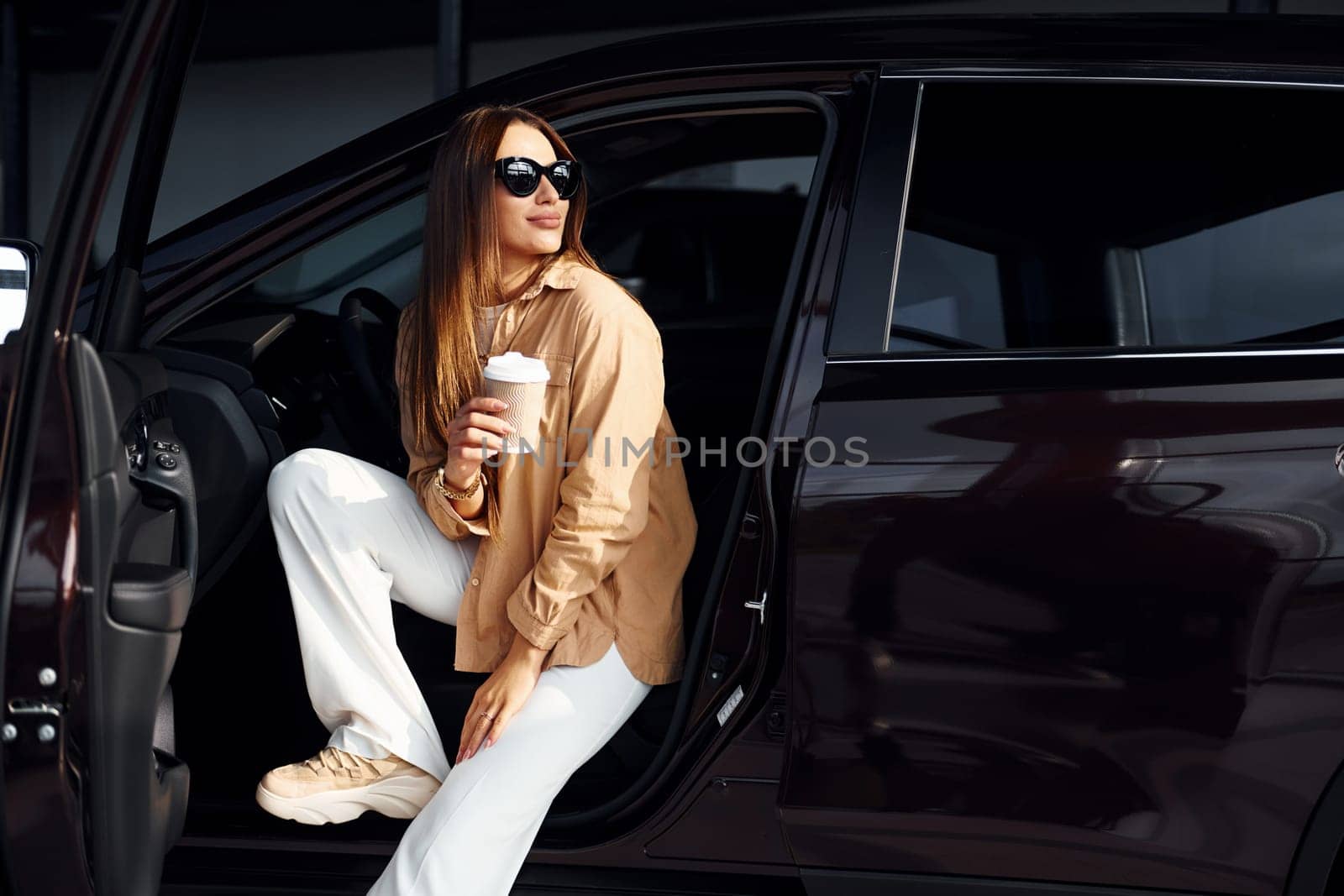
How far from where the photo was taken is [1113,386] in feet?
4.92

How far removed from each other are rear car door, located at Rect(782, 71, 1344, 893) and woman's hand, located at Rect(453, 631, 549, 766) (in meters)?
0.38

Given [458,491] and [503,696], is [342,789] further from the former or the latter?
[458,491]

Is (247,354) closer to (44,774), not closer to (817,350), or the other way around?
(44,774)

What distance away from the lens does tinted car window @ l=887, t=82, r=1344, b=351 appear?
1.57m

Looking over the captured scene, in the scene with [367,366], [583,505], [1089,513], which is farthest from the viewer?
[367,366]

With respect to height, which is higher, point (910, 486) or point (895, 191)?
point (895, 191)

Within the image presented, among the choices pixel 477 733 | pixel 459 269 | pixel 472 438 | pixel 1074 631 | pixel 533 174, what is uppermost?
pixel 533 174

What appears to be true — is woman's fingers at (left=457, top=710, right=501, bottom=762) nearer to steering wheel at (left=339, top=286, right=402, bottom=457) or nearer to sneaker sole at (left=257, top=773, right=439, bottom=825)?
sneaker sole at (left=257, top=773, right=439, bottom=825)

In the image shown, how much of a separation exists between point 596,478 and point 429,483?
28 cm

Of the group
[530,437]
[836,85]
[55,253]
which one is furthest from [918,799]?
[55,253]

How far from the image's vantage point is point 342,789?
166 centimetres

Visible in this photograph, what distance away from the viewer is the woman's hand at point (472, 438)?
153cm

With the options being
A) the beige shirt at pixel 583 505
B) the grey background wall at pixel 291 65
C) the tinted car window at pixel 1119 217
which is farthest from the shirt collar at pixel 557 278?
the grey background wall at pixel 291 65

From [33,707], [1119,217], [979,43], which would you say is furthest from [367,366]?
[1119,217]
